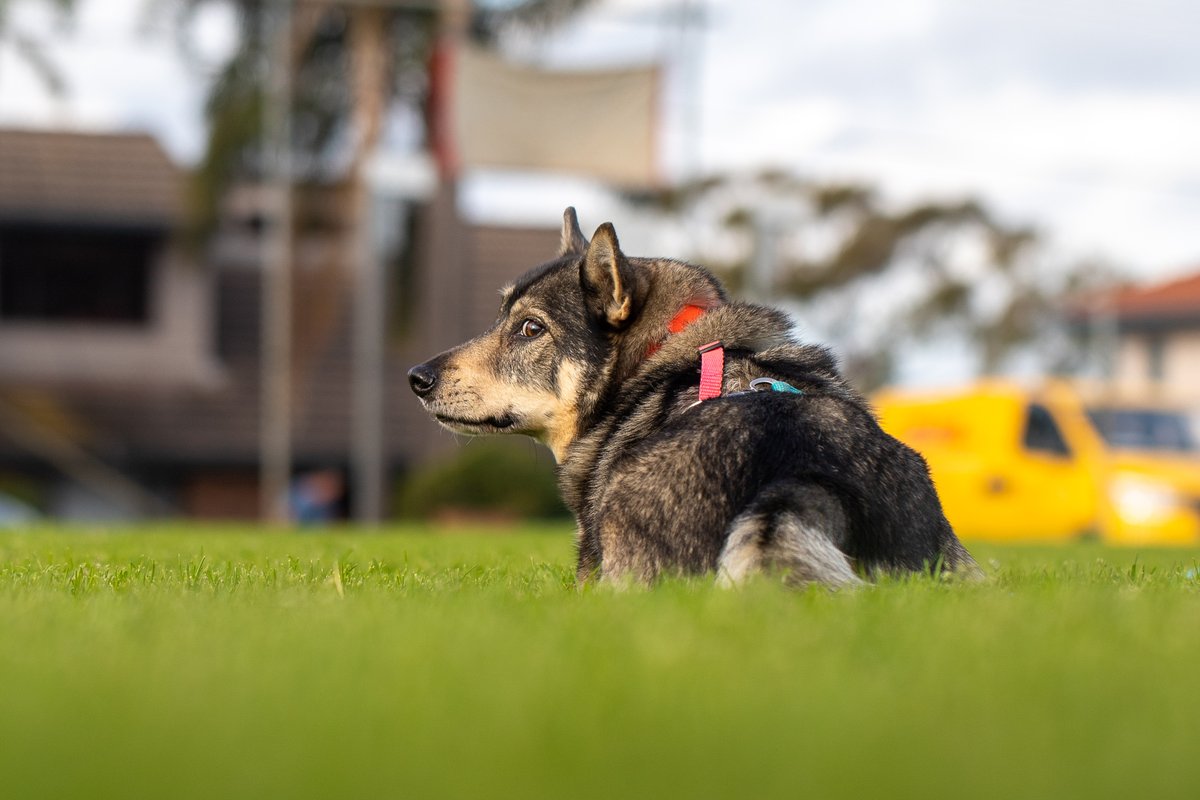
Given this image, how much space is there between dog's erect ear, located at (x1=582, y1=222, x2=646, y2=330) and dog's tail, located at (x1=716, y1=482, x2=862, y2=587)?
154 cm

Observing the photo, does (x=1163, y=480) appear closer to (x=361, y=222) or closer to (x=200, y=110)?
(x=361, y=222)

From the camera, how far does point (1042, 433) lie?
20828 millimetres

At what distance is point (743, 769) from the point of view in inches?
95.6

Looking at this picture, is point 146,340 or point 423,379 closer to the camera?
point 423,379

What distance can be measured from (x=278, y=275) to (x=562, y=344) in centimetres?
2831

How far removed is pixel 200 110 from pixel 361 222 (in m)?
4.51

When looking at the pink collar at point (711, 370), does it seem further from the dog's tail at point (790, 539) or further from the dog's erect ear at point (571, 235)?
the dog's erect ear at point (571, 235)

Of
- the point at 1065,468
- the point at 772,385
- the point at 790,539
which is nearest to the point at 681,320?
the point at 772,385

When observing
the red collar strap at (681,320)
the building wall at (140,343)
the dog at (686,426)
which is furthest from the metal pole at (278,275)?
the red collar strap at (681,320)

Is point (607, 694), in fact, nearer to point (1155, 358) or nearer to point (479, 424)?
point (479, 424)

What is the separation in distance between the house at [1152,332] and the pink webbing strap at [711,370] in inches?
1724

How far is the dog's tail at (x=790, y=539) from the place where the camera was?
4.43 m

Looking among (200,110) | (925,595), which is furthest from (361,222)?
(925,595)

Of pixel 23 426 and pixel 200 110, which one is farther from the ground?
pixel 200 110
